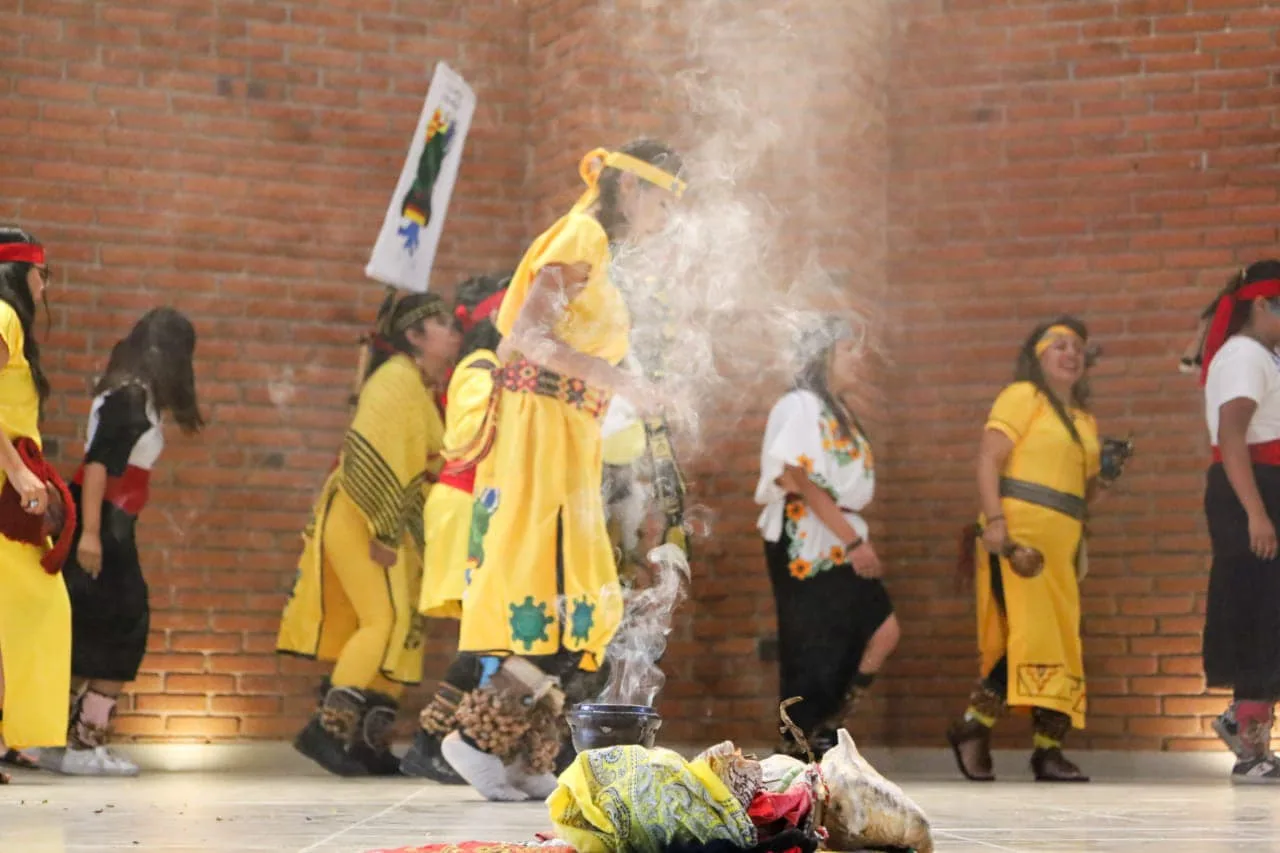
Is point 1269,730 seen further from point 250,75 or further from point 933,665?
point 250,75

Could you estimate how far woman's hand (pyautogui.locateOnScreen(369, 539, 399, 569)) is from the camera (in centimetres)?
638

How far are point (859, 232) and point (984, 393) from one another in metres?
0.85

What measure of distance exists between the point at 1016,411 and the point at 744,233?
136cm

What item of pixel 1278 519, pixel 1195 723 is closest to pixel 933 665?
pixel 1195 723

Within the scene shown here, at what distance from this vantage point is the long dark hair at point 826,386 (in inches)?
253

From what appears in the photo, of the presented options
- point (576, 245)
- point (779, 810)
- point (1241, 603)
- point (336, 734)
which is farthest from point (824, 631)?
point (779, 810)

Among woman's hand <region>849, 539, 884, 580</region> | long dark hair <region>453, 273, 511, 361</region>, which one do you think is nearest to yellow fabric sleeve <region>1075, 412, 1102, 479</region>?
woman's hand <region>849, 539, 884, 580</region>

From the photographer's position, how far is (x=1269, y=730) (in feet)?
21.3

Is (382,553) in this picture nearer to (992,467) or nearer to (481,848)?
(992,467)

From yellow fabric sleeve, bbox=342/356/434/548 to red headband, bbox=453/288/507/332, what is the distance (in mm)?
264

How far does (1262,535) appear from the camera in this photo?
6383 millimetres

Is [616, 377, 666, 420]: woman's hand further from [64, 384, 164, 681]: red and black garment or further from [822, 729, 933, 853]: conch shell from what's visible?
[64, 384, 164, 681]: red and black garment

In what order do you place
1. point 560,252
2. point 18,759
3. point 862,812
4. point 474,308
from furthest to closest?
1. point 474,308
2. point 18,759
3. point 560,252
4. point 862,812

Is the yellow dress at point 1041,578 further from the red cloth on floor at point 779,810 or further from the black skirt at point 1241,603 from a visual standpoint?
the red cloth on floor at point 779,810
